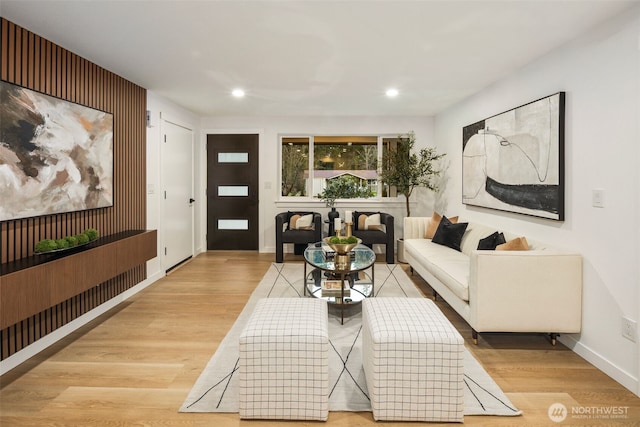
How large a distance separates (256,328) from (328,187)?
4632 millimetres

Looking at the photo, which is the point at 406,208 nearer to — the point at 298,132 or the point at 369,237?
the point at 369,237

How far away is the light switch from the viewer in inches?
96.3

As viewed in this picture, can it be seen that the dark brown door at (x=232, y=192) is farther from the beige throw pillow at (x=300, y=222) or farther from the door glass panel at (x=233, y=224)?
the beige throw pillow at (x=300, y=222)

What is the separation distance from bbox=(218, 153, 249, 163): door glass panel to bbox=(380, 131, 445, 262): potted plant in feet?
7.69

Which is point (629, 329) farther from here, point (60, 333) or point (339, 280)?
point (60, 333)

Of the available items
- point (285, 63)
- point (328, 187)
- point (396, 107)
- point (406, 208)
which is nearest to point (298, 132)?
point (328, 187)

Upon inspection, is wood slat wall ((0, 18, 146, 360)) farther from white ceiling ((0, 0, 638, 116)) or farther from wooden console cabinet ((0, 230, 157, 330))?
wooden console cabinet ((0, 230, 157, 330))

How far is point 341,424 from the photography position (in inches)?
73.0

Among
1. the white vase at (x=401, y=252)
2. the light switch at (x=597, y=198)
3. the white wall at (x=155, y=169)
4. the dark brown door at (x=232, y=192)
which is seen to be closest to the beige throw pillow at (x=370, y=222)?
the white vase at (x=401, y=252)

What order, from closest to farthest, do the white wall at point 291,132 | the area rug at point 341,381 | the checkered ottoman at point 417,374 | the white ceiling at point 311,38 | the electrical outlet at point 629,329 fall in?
the checkered ottoman at point 417,374 → the area rug at point 341,381 → the electrical outlet at point 629,329 → the white ceiling at point 311,38 → the white wall at point 291,132

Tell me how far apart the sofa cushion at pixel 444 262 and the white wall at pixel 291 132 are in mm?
1572

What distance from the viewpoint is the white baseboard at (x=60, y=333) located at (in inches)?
95.4

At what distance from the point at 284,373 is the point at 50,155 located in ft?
7.95

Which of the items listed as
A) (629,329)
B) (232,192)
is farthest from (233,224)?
(629,329)
